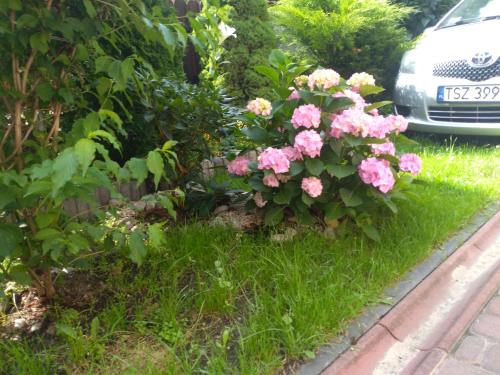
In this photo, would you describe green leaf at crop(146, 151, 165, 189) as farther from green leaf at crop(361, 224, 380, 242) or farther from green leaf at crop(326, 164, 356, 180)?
green leaf at crop(361, 224, 380, 242)

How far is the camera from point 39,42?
4.75 feet

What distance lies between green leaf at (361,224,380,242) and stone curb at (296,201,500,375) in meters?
0.25

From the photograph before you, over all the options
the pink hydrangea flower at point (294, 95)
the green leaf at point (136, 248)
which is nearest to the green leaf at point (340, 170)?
the pink hydrangea flower at point (294, 95)

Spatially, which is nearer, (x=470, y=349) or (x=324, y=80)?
(x=470, y=349)

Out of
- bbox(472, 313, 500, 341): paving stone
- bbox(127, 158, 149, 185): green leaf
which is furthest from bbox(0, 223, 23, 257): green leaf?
bbox(472, 313, 500, 341): paving stone

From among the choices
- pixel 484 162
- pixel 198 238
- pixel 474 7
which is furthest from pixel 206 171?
pixel 474 7

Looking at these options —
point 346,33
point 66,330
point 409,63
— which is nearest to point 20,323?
point 66,330

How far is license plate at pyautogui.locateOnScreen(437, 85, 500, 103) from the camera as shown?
4.20 m

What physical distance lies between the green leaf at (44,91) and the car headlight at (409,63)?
4.28 metres

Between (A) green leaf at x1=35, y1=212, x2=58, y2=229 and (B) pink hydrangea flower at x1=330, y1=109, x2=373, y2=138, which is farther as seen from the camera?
(B) pink hydrangea flower at x1=330, y1=109, x2=373, y2=138

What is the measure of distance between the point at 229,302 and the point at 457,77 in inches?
147

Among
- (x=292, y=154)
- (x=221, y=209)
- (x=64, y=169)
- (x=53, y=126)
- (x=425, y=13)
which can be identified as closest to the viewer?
(x=64, y=169)

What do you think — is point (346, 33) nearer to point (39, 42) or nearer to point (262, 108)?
point (262, 108)

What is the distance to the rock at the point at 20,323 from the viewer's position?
6.03 ft
